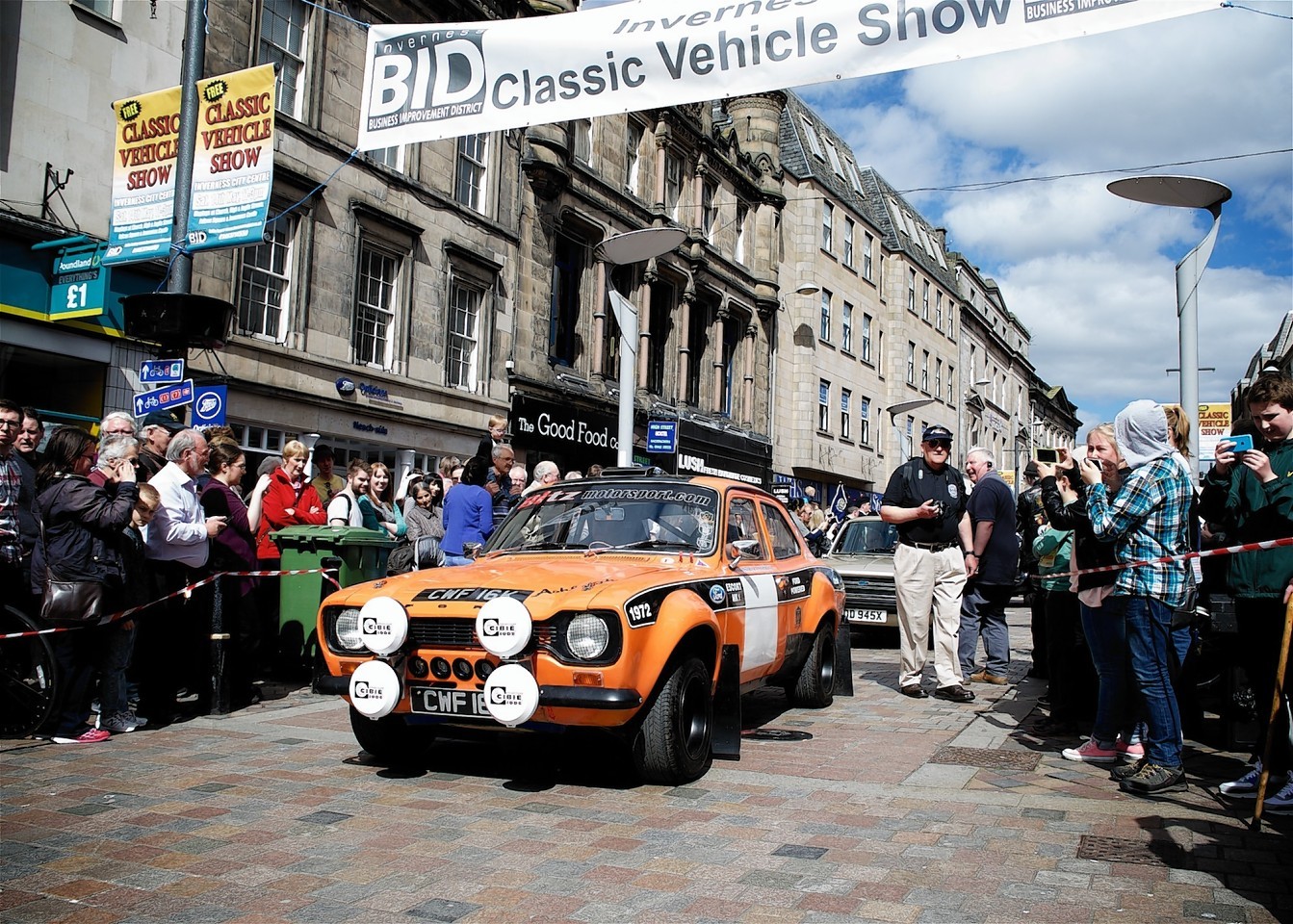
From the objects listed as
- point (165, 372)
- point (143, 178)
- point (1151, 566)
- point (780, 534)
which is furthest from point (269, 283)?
point (1151, 566)

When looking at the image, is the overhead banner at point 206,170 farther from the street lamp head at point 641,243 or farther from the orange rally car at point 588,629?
the street lamp head at point 641,243

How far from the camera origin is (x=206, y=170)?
10586 millimetres

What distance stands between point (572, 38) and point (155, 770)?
5478 mm

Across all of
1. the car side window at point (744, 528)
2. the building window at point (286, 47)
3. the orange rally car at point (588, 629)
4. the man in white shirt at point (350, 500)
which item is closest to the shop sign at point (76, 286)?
the man in white shirt at point (350, 500)

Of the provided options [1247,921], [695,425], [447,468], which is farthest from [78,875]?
[695,425]

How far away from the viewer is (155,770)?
18.6 feet

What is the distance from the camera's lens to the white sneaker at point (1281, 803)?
4.95 metres

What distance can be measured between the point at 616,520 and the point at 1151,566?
2996mm

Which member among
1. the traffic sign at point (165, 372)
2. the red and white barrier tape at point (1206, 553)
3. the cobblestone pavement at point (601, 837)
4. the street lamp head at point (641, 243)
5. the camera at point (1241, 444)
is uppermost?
the street lamp head at point (641, 243)

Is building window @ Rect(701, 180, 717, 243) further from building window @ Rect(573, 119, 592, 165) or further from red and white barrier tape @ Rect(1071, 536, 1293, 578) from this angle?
red and white barrier tape @ Rect(1071, 536, 1293, 578)

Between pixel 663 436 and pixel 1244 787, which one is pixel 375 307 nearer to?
pixel 663 436

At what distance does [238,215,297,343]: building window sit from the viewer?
50.6 ft

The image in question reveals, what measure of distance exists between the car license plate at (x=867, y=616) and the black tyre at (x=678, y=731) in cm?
747

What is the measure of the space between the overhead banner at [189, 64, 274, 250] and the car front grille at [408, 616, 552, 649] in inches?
255
